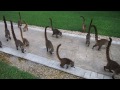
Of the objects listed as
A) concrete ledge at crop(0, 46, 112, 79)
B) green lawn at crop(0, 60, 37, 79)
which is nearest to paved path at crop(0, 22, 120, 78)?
concrete ledge at crop(0, 46, 112, 79)

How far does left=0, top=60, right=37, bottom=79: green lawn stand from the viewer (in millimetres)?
7160

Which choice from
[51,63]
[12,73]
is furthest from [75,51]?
[12,73]

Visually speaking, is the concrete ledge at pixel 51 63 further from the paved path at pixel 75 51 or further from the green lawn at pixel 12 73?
the green lawn at pixel 12 73

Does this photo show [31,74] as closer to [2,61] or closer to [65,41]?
[2,61]

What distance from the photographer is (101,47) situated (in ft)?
31.3

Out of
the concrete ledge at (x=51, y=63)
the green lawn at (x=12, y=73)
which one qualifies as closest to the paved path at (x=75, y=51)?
the concrete ledge at (x=51, y=63)

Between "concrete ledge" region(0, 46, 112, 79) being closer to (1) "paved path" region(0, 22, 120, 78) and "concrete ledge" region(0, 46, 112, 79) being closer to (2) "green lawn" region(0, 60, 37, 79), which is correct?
(1) "paved path" region(0, 22, 120, 78)

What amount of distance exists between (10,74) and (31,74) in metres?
0.86

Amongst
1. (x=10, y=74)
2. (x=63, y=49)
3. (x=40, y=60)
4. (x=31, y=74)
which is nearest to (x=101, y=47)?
(x=63, y=49)

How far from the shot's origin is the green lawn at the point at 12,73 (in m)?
7.16

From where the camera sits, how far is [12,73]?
745cm

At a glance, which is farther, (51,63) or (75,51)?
(75,51)

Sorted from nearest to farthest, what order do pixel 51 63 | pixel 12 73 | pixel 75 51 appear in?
pixel 12 73
pixel 51 63
pixel 75 51

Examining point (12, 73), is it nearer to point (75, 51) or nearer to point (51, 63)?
point (51, 63)
